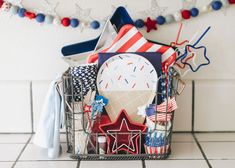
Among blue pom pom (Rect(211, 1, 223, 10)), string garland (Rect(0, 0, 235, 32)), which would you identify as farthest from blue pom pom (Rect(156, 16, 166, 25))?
blue pom pom (Rect(211, 1, 223, 10))

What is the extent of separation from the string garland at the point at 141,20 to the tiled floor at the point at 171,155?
0.27 metres

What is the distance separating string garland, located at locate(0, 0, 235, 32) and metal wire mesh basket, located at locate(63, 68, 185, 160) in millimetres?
157

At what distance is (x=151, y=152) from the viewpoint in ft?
3.22

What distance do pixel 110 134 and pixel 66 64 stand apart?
0.76ft

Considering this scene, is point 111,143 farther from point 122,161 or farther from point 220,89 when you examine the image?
point 220,89

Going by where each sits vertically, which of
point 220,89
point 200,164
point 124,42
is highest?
point 124,42

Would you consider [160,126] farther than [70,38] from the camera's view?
No

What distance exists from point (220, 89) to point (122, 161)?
0.31m

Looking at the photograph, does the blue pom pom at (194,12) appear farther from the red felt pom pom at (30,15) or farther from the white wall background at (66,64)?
the red felt pom pom at (30,15)

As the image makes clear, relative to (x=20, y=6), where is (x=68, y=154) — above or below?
below

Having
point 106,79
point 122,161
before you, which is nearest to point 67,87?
point 106,79

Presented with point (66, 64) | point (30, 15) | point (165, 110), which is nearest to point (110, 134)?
point (165, 110)

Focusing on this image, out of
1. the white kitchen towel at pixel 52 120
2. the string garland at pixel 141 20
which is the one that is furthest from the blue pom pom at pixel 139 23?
the white kitchen towel at pixel 52 120

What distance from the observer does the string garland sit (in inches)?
42.7
